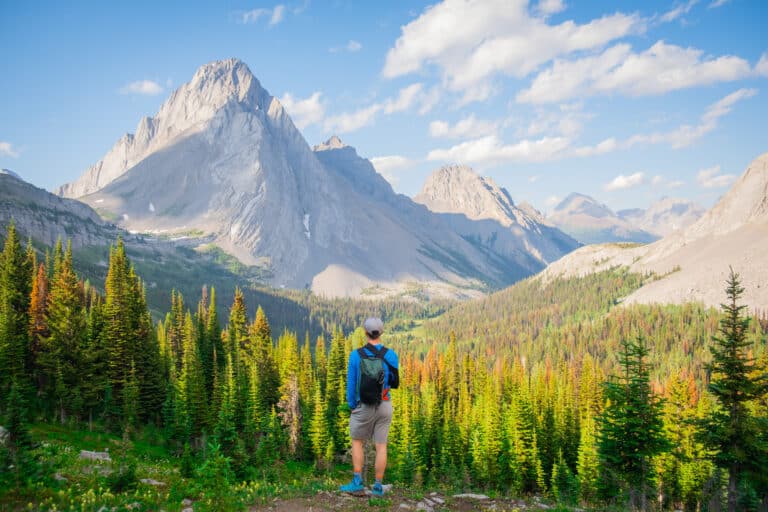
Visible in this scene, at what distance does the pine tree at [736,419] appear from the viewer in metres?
24.1

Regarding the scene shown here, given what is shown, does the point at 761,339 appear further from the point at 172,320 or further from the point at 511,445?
the point at 172,320

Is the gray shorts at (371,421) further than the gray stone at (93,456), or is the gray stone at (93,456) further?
the gray stone at (93,456)

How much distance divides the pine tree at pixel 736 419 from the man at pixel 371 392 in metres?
21.4

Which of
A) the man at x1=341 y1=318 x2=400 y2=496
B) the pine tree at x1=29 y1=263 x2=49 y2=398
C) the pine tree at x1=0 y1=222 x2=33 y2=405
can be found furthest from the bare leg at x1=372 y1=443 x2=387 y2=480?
the pine tree at x1=29 y1=263 x2=49 y2=398

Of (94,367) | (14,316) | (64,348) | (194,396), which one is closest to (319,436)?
(194,396)

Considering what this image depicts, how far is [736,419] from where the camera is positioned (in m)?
24.6

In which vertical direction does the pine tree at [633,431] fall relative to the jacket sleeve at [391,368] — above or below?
below

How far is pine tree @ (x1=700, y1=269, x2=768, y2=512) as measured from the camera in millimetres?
24109

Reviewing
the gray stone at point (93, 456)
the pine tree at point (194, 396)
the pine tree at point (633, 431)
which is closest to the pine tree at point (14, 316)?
the pine tree at point (194, 396)

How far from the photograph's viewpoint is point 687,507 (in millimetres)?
49312

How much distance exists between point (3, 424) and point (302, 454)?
161 ft

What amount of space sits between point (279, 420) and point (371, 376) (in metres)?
53.9

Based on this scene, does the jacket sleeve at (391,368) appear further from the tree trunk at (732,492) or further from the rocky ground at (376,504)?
the tree trunk at (732,492)

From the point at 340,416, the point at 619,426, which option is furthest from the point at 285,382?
the point at 619,426
